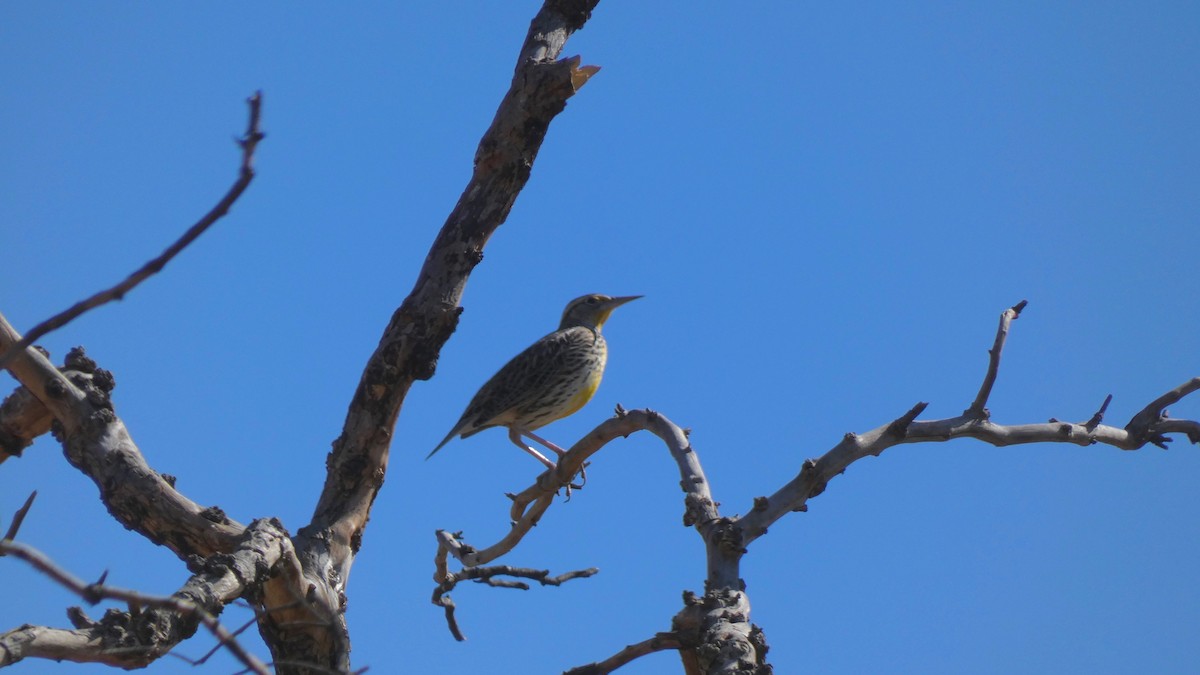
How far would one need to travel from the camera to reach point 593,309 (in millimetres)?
13500

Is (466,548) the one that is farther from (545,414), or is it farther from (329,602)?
(545,414)

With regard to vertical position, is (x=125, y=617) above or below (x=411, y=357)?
below

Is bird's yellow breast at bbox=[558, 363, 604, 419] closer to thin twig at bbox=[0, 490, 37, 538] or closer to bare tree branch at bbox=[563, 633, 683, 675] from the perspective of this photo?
bare tree branch at bbox=[563, 633, 683, 675]

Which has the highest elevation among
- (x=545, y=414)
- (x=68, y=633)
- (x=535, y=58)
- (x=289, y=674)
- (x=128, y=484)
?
(x=545, y=414)

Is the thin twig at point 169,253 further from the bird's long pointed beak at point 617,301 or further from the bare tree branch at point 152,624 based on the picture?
the bird's long pointed beak at point 617,301

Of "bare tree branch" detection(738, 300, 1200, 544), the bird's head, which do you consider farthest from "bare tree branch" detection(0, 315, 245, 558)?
the bird's head

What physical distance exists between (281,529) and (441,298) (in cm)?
169

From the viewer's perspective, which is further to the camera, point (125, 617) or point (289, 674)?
point (289, 674)

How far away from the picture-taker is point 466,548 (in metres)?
7.89

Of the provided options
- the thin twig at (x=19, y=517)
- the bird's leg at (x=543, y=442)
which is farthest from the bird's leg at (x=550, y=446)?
the thin twig at (x=19, y=517)

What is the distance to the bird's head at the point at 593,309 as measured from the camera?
13461 mm

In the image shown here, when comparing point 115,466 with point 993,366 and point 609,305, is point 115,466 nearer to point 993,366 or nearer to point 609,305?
point 993,366

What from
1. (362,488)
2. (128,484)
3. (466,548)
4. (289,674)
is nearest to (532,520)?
(466,548)

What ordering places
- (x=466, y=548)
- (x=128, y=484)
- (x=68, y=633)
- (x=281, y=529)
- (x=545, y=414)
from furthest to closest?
(x=545, y=414) → (x=466, y=548) → (x=128, y=484) → (x=281, y=529) → (x=68, y=633)
